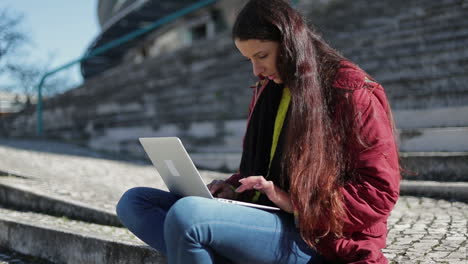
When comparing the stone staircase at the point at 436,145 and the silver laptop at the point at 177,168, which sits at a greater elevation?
the silver laptop at the point at 177,168

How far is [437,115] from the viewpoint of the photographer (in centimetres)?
473

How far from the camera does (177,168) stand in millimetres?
2180

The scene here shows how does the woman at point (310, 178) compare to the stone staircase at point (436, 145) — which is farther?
the stone staircase at point (436, 145)

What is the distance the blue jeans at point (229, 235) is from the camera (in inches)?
74.2

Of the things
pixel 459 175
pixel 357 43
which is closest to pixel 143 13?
pixel 357 43

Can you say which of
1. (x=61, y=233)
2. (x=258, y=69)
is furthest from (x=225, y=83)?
(x=258, y=69)

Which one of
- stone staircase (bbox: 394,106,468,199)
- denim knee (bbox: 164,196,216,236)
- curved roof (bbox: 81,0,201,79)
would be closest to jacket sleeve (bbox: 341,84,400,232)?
denim knee (bbox: 164,196,216,236)

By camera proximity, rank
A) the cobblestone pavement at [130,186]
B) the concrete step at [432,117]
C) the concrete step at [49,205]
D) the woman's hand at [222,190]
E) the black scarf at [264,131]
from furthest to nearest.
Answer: the concrete step at [432,117] < the concrete step at [49,205] < the cobblestone pavement at [130,186] < the woman's hand at [222,190] < the black scarf at [264,131]

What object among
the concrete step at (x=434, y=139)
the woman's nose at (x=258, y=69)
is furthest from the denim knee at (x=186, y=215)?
the concrete step at (x=434, y=139)

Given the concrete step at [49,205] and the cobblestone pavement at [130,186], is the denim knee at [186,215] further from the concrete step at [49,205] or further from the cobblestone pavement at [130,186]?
the concrete step at [49,205]

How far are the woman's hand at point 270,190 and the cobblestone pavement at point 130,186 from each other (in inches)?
31.1

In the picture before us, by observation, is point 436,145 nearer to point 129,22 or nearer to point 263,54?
point 263,54

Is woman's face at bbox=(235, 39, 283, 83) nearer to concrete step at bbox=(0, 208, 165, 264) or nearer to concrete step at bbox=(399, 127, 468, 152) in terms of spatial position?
concrete step at bbox=(0, 208, 165, 264)

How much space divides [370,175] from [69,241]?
2.10 metres
